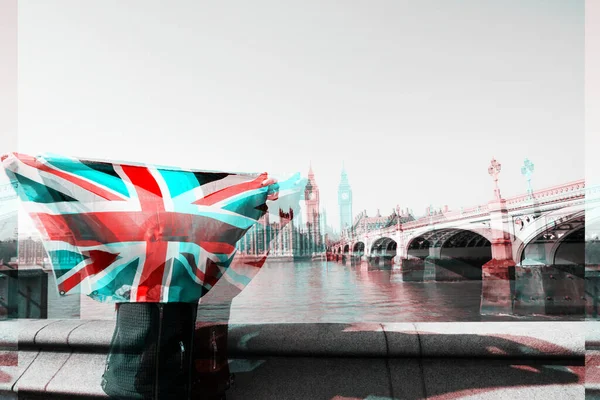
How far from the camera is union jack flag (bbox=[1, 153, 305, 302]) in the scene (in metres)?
1.39

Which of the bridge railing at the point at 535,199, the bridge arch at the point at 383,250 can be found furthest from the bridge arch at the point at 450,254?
the bridge railing at the point at 535,199

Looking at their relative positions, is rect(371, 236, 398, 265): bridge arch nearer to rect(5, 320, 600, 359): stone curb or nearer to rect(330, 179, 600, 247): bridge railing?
rect(330, 179, 600, 247): bridge railing

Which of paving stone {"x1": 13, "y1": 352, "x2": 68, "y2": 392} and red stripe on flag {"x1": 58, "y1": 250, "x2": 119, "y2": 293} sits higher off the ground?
red stripe on flag {"x1": 58, "y1": 250, "x2": 119, "y2": 293}

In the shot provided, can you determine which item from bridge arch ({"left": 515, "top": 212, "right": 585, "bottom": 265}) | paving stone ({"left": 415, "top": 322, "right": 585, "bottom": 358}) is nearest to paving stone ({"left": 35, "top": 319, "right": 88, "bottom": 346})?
paving stone ({"left": 415, "top": 322, "right": 585, "bottom": 358})

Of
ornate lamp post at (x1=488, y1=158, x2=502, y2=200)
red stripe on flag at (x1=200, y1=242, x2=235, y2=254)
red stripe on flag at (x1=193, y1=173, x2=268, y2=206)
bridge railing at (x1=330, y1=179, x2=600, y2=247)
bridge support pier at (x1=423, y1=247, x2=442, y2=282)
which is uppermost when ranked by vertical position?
ornate lamp post at (x1=488, y1=158, x2=502, y2=200)

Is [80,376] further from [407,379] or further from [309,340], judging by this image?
[407,379]

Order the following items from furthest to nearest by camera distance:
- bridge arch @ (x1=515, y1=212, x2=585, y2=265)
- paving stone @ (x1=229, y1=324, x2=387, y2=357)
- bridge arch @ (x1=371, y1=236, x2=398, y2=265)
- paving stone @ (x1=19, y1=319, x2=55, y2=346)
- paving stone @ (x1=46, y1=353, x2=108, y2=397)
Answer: bridge arch @ (x1=371, y1=236, x2=398, y2=265), bridge arch @ (x1=515, y1=212, x2=585, y2=265), paving stone @ (x1=19, y1=319, x2=55, y2=346), paving stone @ (x1=46, y1=353, x2=108, y2=397), paving stone @ (x1=229, y1=324, x2=387, y2=357)

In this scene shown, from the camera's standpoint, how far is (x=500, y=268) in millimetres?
28297

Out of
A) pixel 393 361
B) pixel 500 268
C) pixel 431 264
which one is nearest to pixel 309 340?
pixel 393 361

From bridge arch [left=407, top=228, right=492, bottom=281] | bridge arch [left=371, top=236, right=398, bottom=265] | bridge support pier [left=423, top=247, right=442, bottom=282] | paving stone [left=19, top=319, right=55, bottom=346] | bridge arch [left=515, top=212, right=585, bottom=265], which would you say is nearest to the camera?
paving stone [left=19, top=319, right=55, bottom=346]

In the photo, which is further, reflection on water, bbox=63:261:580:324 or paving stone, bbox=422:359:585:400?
reflection on water, bbox=63:261:580:324

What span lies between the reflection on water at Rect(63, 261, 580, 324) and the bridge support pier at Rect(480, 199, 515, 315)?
861 mm

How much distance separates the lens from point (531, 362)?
1.66m

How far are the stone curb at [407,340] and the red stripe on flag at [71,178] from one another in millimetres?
703
